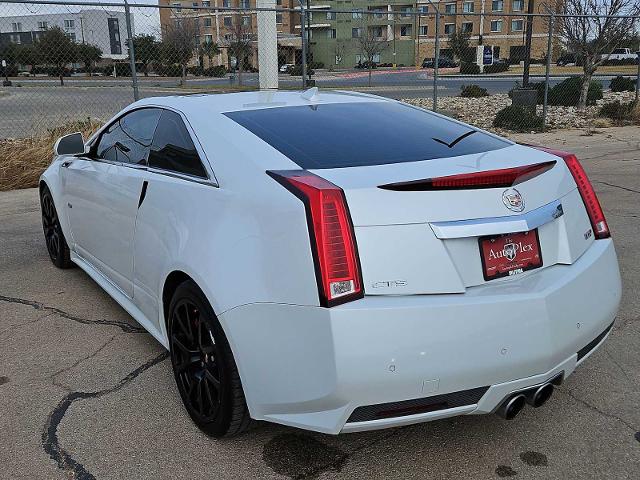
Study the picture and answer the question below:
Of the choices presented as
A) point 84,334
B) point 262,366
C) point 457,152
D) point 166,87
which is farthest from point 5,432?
point 166,87

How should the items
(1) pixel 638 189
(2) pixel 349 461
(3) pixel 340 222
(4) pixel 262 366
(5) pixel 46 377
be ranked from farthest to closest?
(1) pixel 638 189 → (5) pixel 46 377 → (2) pixel 349 461 → (4) pixel 262 366 → (3) pixel 340 222

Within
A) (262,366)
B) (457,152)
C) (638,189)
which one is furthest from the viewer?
(638,189)

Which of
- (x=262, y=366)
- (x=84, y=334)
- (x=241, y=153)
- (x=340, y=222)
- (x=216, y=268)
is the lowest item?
(x=84, y=334)

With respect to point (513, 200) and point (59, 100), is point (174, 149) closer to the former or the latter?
point (513, 200)

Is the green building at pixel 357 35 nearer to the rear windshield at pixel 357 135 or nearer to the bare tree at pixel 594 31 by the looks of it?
the bare tree at pixel 594 31

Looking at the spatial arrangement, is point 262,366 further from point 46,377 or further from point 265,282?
point 46,377

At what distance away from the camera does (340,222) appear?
7.30 ft

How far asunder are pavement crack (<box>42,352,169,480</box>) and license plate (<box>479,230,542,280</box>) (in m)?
1.82

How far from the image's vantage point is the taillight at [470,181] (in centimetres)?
235

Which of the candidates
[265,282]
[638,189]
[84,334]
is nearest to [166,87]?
[638,189]

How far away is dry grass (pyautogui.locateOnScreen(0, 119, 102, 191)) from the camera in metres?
9.30

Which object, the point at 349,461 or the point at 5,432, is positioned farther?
the point at 5,432

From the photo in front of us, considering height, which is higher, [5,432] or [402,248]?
[402,248]

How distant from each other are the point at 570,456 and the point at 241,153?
1925mm
